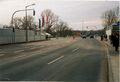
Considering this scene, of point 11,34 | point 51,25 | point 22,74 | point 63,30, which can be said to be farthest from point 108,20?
point 22,74

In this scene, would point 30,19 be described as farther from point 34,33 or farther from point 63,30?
point 34,33

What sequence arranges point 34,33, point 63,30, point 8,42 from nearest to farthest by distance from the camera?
point 8,42 < point 34,33 < point 63,30

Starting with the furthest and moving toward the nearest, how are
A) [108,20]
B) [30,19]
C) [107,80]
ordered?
[30,19], [108,20], [107,80]

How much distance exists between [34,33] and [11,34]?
69.3 ft

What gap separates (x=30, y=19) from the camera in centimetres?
15862

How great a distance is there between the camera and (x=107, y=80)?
12.0 m

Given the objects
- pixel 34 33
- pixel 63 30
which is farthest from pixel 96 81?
pixel 63 30

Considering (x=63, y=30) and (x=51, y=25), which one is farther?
(x=63, y=30)

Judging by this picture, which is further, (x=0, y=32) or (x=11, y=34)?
(x=11, y=34)

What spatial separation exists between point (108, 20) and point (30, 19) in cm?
4379

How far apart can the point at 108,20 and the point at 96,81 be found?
Answer: 127759mm

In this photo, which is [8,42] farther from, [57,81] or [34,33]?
[57,81]

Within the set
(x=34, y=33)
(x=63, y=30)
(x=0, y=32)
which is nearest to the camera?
(x=0, y=32)

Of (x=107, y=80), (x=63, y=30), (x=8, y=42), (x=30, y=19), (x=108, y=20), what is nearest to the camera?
(x=107, y=80)
